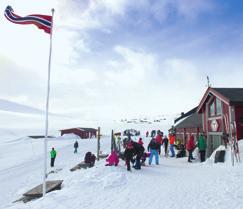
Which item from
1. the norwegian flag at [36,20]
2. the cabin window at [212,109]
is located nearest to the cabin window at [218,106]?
the cabin window at [212,109]

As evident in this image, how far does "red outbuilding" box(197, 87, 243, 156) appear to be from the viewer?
51.8ft

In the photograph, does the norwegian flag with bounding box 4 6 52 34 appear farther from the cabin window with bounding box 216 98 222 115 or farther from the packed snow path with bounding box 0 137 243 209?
the cabin window with bounding box 216 98 222 115

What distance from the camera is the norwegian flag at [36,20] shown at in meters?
11.1

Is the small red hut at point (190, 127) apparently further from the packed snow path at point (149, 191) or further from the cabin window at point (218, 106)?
the packed snow path at point (149, 191)

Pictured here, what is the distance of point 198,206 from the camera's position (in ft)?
24.3

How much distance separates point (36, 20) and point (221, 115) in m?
12.9

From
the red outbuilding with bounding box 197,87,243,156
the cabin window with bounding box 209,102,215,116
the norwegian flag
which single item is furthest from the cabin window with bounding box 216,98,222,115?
the norwegian flag

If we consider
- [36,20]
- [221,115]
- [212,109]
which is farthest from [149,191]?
[212,109]

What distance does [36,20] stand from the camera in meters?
11.1

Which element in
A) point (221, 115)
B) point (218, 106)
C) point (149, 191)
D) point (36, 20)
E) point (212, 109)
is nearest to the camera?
point (149, 191)

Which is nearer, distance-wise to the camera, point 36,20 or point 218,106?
point 36,20

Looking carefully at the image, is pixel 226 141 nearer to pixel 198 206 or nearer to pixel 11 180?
pixel 198 206

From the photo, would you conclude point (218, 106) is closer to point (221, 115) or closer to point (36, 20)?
point (221, 115)

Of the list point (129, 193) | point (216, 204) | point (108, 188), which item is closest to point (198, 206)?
point (216, 204)
